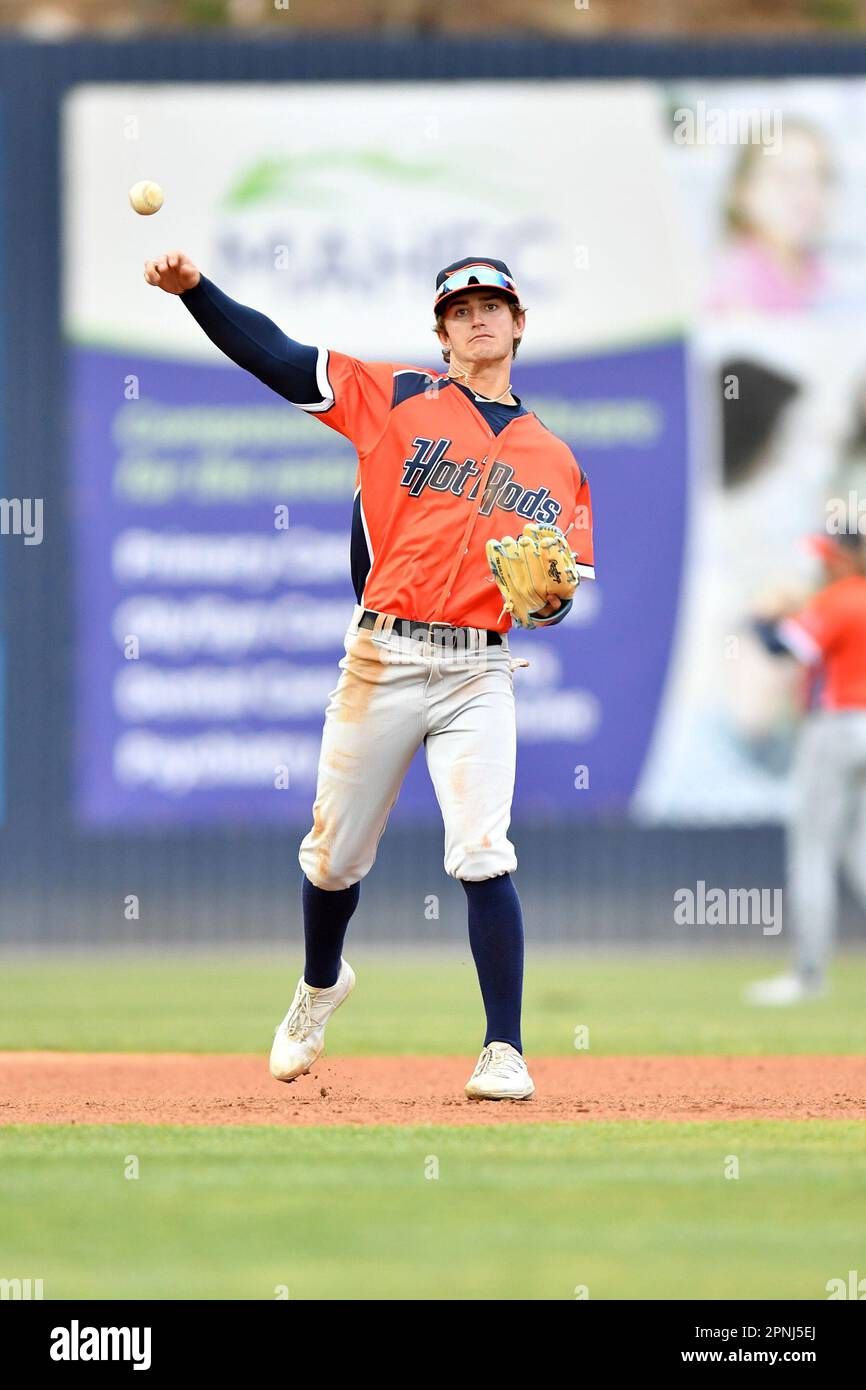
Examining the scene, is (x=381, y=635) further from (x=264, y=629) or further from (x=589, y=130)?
(x=589, y=130)

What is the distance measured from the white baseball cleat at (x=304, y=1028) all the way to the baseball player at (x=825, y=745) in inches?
159

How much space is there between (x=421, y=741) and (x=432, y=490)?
653 millimetres

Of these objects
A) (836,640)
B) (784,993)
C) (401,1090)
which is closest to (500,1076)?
(401,1090)

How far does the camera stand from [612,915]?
12586 mm

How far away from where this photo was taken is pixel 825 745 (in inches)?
385

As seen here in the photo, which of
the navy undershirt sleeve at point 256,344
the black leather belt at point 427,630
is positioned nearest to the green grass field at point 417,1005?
the black leather belt at point 427,630

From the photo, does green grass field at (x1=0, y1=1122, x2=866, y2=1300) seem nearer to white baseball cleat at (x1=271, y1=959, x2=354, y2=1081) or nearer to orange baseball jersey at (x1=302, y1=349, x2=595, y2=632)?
white baseball cleat at (x1=271, y1=959, x2=354, y2=1081)

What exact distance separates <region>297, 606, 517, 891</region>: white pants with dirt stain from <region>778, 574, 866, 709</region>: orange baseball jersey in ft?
14.3

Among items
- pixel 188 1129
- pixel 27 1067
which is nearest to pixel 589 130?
pixel 27 1067

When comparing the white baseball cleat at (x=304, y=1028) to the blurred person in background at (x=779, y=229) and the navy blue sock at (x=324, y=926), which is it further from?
the blurred person in background at (x=779, y=229)

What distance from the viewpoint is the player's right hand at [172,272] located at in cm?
527

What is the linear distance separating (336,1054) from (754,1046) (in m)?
1.50

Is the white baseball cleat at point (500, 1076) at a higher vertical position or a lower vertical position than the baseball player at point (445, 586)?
lower

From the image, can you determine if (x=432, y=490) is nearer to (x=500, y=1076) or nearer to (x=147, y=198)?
(x=147, y=198)
